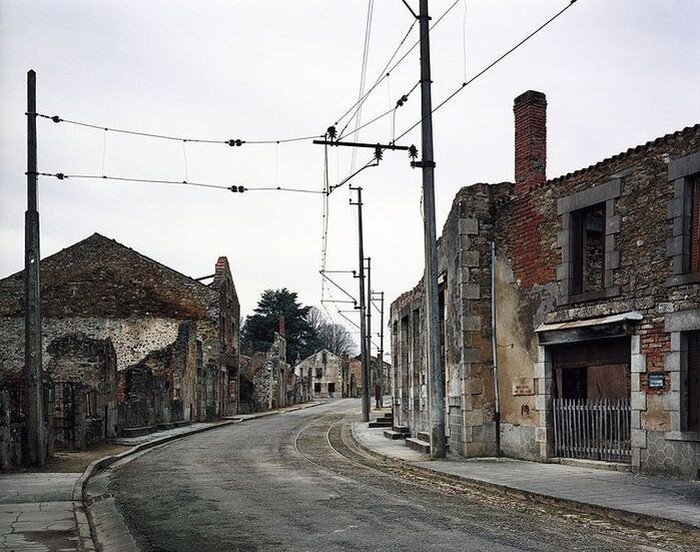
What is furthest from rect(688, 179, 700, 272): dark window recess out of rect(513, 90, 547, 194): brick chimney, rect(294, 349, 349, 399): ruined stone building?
rect(294, 349, 349, 399): ruined stone building

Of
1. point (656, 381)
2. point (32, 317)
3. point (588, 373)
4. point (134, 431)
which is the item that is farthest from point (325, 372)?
point (656, 381)

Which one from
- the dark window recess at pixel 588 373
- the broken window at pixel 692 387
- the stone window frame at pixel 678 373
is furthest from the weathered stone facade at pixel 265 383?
the broken window at pixel 692 387

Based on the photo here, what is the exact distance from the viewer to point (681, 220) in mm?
13500

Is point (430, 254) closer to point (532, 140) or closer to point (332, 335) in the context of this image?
point (532, 140)

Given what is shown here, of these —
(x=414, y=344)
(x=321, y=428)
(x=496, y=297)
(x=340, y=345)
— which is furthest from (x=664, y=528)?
(x=340, y=345)

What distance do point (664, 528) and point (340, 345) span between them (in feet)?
378

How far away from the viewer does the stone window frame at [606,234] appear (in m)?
15.0

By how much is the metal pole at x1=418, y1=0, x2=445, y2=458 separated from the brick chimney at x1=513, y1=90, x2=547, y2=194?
212cm

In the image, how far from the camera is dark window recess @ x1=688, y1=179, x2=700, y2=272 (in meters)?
13.4

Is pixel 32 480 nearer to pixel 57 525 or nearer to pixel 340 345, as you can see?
pixel 57 525

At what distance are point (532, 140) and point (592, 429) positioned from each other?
668cm

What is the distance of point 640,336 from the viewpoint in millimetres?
14289

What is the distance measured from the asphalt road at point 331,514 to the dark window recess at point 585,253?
16.3 ft

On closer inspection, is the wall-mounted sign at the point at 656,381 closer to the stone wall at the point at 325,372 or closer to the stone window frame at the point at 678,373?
the stone window frame at the point at 678,373
